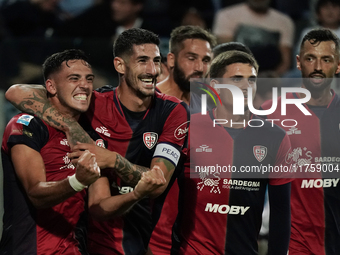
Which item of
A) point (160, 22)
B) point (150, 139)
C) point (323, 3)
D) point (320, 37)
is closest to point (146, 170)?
point (150, 139)

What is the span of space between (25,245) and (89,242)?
0.48 meters

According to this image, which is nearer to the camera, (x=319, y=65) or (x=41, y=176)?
(x=41, y=176)

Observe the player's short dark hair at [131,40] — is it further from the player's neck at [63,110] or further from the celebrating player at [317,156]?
the celebrating player at [317,156]

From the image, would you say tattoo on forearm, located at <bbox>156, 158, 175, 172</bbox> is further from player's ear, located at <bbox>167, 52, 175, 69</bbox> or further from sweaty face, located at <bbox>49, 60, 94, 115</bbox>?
player's ear, located at <bbox>167, 52, 175, 69</bbox>

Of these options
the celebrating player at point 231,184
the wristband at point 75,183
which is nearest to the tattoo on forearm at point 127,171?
the wristband at point 75,183

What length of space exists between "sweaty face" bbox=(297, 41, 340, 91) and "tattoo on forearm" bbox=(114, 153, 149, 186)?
1.91 metres

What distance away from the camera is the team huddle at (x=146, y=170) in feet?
12.3

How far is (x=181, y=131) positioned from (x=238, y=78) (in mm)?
628

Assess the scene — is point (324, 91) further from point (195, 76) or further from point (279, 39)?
point (279, 39)

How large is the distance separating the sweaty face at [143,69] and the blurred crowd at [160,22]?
2.43 metres

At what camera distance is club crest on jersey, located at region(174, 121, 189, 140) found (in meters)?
4.02

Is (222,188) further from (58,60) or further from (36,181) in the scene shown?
(58,60)

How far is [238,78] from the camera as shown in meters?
4.18

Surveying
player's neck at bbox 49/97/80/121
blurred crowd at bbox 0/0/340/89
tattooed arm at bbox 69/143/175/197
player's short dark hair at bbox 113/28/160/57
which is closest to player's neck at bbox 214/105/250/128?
tattooed arm at bbox 69/143/175/197
